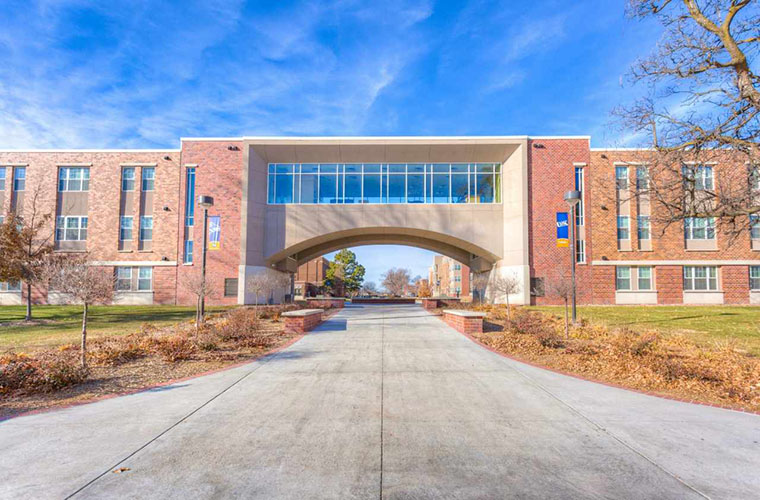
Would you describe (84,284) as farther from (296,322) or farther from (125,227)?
(125,227)

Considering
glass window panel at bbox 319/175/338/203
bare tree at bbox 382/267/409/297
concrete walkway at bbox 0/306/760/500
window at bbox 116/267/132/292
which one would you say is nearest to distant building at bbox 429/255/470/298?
bare tree at bbox 382/267/409/297

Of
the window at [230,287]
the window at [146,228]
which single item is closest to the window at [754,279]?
the window at [230,287]

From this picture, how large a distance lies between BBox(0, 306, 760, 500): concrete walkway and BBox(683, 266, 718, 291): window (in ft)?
102

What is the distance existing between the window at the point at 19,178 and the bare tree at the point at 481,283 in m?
39.1

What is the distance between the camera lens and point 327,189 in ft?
→ 106

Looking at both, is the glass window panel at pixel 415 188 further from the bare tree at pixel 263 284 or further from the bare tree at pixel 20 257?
the bare tree at pixel 20 257

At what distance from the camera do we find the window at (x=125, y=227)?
31203mm

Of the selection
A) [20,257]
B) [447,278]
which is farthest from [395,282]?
[20,257]

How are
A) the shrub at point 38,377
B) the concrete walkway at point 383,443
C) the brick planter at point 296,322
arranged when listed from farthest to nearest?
1. the brick planter at point 296,322
2. the shrub at point 38,377
3. the concrete walkway at point 383,443

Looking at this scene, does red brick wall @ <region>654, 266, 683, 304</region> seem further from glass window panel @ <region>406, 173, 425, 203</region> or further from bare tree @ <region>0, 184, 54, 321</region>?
bare tree @ <region>0, 184, 54, 321</region>

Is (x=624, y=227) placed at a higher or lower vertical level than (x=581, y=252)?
higher

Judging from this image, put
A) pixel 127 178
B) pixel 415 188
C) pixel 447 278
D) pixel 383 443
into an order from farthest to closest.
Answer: pixel 447 278, pixel 415 188, pixel 127 178, pixel 383 443

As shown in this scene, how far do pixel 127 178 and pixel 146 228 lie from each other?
15.3ft

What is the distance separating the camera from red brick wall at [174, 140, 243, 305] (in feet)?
99.0
